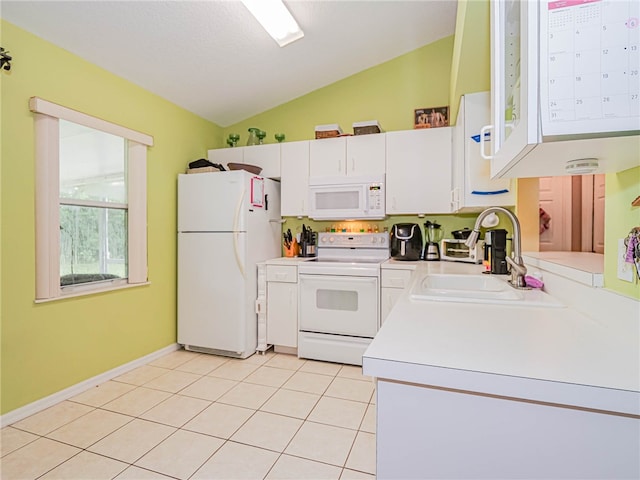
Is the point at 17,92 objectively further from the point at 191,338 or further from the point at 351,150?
the point at 351,150

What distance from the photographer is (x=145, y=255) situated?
274 cm

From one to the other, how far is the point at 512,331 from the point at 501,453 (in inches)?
12.7

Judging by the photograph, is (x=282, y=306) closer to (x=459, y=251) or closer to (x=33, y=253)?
(x=459, y=251)

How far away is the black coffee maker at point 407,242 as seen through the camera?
9.48ft

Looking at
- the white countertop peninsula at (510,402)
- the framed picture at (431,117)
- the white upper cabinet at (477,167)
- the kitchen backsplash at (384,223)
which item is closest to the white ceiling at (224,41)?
the framed picture at (431,117)

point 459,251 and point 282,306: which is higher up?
point 459,251

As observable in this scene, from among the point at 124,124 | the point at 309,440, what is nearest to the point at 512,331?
the point at 309,440

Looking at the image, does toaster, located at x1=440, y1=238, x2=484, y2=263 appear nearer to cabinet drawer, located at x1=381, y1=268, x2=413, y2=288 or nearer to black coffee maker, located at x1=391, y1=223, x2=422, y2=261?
black coffee maker, located at x1=391, y1=223, x2=422, y2=261

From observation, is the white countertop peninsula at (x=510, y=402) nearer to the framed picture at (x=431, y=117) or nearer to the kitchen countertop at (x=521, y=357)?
the kitchen countertop at (x=521, y=357)

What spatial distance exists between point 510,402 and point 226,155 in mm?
3322

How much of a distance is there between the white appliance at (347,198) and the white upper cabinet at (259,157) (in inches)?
17.6

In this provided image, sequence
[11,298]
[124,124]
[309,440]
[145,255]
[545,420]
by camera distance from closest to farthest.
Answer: [545,420] < [309,440] < [11,298] < [124,124] < [145,255]

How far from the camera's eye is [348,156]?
3035 millimetres

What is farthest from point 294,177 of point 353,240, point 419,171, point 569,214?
point 569,214
